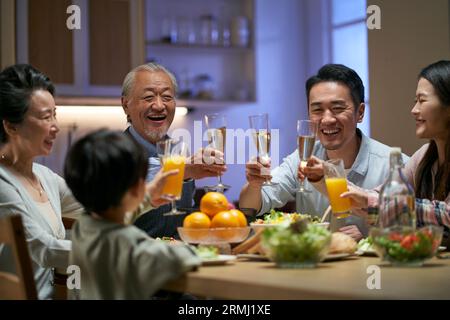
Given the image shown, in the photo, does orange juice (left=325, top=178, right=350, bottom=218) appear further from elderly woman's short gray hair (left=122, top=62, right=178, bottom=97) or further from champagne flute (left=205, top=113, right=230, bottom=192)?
elderly woman's short gray hair (left=122, top=62, right=178, bottom=97)

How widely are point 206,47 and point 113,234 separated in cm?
458

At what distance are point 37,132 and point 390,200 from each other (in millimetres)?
1248

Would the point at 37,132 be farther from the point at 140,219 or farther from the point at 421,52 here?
the point at 421,52

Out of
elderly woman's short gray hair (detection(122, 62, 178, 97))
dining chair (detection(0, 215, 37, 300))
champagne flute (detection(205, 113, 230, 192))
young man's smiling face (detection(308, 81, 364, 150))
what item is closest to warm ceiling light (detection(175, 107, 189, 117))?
elderly woman's short gray hair (detection(122, 62, 178, 97))

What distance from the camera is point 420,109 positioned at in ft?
9.13

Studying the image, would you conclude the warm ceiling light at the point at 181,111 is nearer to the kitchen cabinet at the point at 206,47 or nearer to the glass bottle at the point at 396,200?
the kitchen cabinet at the point at 206,47

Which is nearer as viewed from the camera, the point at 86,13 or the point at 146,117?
the point at 146,117

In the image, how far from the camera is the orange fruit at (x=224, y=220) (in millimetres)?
2076

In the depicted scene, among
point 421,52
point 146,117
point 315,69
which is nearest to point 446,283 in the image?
point 146,117

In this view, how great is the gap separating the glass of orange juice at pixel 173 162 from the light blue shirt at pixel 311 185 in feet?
3.19

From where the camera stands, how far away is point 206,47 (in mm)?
6094

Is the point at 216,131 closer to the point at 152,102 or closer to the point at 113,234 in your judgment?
the point at 113,234

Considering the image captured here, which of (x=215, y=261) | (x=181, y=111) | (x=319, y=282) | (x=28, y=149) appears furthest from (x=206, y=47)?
(x=319, y=282)
